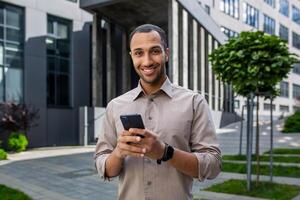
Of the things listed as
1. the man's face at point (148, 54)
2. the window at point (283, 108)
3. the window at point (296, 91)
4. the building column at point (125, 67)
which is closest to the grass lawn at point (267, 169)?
the man's face at point (148, 54)

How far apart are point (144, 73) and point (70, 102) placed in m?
20.9

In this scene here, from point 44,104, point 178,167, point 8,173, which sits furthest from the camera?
point 44,104

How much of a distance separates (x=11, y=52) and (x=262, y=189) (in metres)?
15.3

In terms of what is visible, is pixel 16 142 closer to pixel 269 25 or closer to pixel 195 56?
pixel 195 56

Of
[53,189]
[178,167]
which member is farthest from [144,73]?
[53,189]

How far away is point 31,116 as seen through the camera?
17875 mm

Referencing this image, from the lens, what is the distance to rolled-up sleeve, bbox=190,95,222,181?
6.57 feet

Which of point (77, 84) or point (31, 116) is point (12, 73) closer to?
point (31, 116)

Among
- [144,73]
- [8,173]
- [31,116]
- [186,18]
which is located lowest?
[8,173]

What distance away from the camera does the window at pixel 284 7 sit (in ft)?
171

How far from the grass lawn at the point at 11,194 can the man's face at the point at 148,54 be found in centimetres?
638

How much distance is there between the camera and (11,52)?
1922cm

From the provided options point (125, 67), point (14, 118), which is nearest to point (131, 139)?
point (14, 118)

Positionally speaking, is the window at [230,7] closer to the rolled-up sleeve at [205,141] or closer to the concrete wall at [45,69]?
the concrete wall at [45,69]
